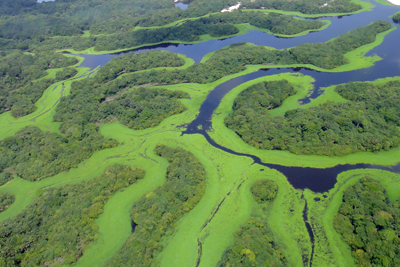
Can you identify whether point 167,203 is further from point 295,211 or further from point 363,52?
point 363,52

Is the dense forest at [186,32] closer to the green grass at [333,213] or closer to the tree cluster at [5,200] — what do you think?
the green grass at [333,213]

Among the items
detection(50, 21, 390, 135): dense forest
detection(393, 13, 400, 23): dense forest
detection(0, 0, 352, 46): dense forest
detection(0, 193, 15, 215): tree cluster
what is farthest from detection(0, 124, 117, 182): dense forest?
detection(393, 13, 400, 23): dense forest

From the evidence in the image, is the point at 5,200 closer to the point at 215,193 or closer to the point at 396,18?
the point at 215,193

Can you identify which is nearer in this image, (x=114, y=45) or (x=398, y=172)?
(x=398, y=172)

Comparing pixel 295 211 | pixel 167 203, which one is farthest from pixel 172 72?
pixel 295 211

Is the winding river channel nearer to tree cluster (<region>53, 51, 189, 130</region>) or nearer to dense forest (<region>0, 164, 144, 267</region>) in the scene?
tree cluster (<region>53, 51, 189, 130</region>)

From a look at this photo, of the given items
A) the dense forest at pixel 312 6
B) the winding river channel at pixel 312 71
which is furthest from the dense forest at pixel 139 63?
the dense forest at pixel 312 6

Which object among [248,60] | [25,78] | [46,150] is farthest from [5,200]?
[248,60]
